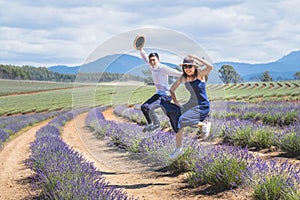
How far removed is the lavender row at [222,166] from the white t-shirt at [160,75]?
137 cm

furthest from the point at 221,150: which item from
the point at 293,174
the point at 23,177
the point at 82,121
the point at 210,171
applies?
the point at 23,177

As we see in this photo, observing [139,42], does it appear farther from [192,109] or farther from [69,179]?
[69,179]

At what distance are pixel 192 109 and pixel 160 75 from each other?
2.07ft

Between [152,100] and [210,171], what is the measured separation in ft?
7.34

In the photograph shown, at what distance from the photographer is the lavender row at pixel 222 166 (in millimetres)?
4841

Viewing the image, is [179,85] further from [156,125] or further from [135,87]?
[135,87]

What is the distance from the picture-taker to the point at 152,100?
412cm

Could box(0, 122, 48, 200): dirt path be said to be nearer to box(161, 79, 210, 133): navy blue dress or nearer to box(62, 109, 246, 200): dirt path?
box(62, 109, 246, 200): dirt path

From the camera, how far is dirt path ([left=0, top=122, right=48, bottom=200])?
6781 mm

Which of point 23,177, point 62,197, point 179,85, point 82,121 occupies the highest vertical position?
point 179,85

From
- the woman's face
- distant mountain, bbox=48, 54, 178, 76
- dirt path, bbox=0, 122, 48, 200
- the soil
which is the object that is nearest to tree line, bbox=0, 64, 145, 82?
dirt path, bbox=0, 122, 48, 200

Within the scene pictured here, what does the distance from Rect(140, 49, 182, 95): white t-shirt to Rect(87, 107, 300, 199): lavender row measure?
1.37 metres

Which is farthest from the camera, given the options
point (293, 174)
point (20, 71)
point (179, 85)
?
point (20, 71)

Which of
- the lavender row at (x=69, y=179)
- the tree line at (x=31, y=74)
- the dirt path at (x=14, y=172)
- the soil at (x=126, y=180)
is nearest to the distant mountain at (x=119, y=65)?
the soil at (x=126, y=180)
